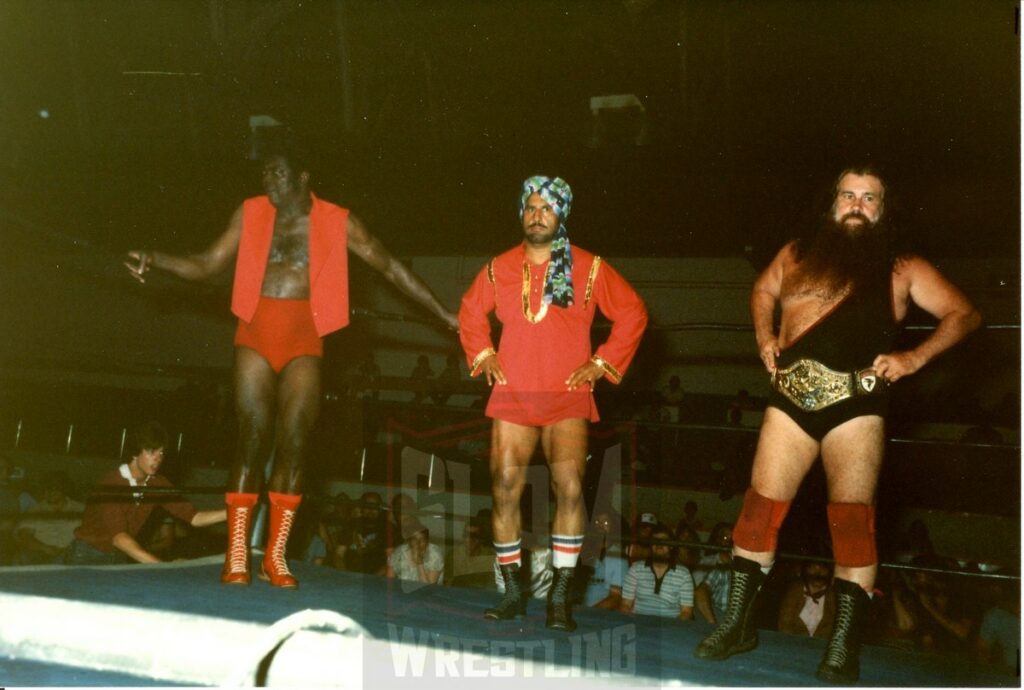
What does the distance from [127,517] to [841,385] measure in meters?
4.18

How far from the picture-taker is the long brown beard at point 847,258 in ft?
8.76

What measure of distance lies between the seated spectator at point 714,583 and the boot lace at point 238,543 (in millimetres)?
3073

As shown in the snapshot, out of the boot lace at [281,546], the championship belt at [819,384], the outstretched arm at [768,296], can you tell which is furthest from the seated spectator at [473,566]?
the championship belt at [819,384]

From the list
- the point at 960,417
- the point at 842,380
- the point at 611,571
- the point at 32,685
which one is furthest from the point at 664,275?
the point at 32,685

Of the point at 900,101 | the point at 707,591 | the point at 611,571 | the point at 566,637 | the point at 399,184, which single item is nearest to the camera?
the point at 566,637

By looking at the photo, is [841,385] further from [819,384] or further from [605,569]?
[605,569]

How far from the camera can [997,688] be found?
2.51 meters

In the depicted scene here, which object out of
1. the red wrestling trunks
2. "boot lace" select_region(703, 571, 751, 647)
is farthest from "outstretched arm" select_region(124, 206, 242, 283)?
"boot lace" select_region(703, 571, 751, 647)

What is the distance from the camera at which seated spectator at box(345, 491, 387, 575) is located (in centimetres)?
584

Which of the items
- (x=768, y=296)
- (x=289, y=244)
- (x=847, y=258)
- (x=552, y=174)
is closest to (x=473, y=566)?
(x=289, y=244)

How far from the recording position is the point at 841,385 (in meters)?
2.58

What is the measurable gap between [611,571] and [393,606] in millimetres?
3324

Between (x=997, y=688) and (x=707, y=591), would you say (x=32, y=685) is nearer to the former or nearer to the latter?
(x=997, y=688)

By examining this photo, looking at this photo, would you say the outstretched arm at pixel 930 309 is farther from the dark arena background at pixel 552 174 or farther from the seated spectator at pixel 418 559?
the seated spectator at pixel 418 559
